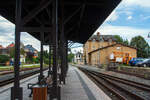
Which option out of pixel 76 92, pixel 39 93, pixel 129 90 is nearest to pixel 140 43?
pixel 129 90

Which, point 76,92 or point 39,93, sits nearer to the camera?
point 39,93

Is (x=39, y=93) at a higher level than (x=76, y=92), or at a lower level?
higher

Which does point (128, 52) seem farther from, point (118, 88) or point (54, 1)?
point (54, 1)

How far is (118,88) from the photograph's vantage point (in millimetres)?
10227

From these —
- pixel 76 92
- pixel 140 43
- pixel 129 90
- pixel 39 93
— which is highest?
pixel 140 43

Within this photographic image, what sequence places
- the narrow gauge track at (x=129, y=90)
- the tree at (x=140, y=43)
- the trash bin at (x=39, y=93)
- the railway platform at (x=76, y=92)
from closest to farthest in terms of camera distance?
the trash bin at (x=39, y=93) < the railway platform at (x=76, y=92) < the narrow gauge track at (x=129, y=90) < the tree at (x=140, y=43)

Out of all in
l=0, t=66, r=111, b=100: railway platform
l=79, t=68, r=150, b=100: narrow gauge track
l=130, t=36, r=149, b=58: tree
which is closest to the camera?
l=0, t=66, r=111, b=100: railway platform

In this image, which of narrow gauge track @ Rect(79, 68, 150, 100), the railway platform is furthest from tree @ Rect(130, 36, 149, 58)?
the railway platform

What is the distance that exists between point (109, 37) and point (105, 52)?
2869cm

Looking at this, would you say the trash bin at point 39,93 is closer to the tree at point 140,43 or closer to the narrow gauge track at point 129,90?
the narrow gauge track at point 129,90

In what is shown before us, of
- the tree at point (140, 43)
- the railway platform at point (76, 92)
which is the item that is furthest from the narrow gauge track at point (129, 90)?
the tree at point (140, 43)

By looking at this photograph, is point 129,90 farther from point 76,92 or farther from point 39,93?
point 39,93

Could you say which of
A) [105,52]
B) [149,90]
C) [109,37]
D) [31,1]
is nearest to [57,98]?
[31,1]

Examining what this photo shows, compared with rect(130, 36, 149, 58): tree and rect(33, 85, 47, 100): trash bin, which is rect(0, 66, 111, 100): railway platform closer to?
rect(33, 85, 47, 100): trash bin
